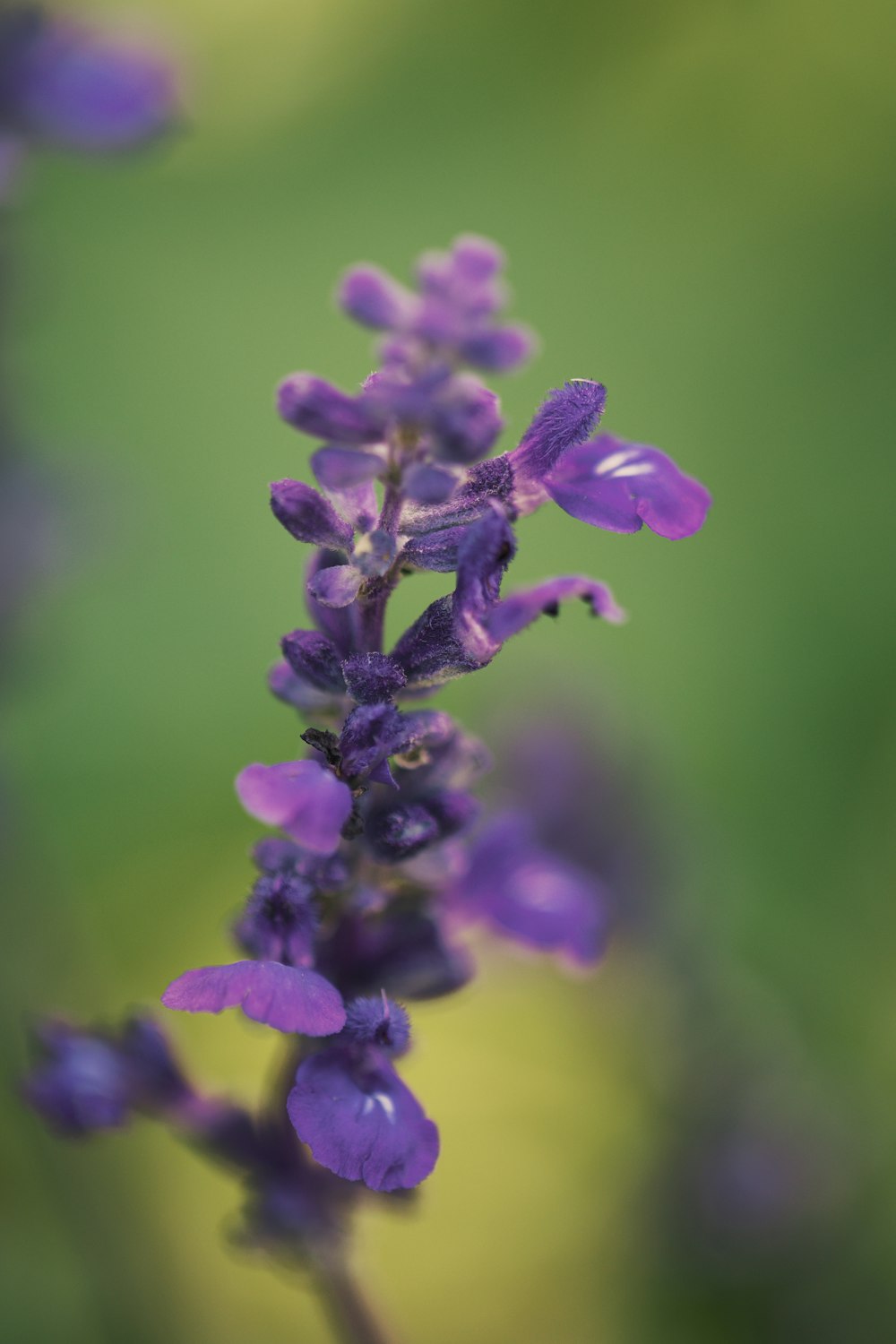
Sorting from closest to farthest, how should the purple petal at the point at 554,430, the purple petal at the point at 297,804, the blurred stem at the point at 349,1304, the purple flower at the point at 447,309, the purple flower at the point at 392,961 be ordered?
the purple petal at the point at 297,804
the purple flower at the point at 447,309
the purple petal at the point at 554,430
the purple flower at the point at 392,961
the blurred stem at the point at 349,1304

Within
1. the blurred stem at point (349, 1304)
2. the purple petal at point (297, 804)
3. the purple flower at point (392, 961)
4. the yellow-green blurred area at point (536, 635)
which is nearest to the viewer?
the purple petal at point (297, 804)

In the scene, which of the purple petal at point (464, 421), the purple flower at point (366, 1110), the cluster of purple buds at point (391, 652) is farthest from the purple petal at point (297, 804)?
the purple petal at point (464, 421)

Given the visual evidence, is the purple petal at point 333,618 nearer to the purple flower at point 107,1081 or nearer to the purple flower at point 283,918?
the purple flower at point 283,918

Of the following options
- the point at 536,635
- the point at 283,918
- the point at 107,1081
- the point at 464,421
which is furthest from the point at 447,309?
the point at 536,635

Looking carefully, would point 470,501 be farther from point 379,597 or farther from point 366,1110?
point 366,1110

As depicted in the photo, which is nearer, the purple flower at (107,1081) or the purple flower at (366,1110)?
the purple flower at (366,1110)

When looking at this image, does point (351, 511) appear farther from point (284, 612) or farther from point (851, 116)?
point (851, 116)

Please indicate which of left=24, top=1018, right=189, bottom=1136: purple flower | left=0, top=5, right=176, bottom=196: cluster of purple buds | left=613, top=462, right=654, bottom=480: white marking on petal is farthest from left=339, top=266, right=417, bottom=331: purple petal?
left=0, top=5, right=176, bottom=196: cluster of purple buds

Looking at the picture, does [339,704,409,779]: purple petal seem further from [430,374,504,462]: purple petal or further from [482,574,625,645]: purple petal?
[430,374,504,462]: purple petal
